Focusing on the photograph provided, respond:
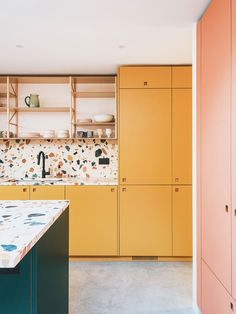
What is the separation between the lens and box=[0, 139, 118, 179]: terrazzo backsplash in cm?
369

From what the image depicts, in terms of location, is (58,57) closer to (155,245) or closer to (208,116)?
(208,116)

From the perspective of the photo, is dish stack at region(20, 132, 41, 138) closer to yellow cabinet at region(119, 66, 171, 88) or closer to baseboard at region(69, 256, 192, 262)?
yellow cabinet at region(119, 66, 171, 88)

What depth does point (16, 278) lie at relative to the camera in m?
1.18

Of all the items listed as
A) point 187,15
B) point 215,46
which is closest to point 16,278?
point 215,46

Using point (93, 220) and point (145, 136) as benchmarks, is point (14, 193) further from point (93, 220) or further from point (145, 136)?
point (145, 136)

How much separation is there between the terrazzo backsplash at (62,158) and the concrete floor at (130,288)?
120cm

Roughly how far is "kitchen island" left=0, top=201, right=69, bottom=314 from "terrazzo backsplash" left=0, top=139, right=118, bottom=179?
202cm

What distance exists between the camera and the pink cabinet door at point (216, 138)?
1577 millimetres

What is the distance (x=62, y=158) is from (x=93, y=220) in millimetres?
1012

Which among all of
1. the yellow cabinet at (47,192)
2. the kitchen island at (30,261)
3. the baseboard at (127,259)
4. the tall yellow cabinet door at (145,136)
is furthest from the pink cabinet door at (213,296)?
the yellow cabinet at (47,192)

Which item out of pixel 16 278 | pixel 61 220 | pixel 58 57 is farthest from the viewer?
pixel 58 57

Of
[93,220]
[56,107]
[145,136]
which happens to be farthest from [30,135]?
[145,136]

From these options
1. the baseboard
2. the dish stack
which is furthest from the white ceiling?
the baseboard

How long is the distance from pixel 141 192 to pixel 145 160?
0.38 metres
